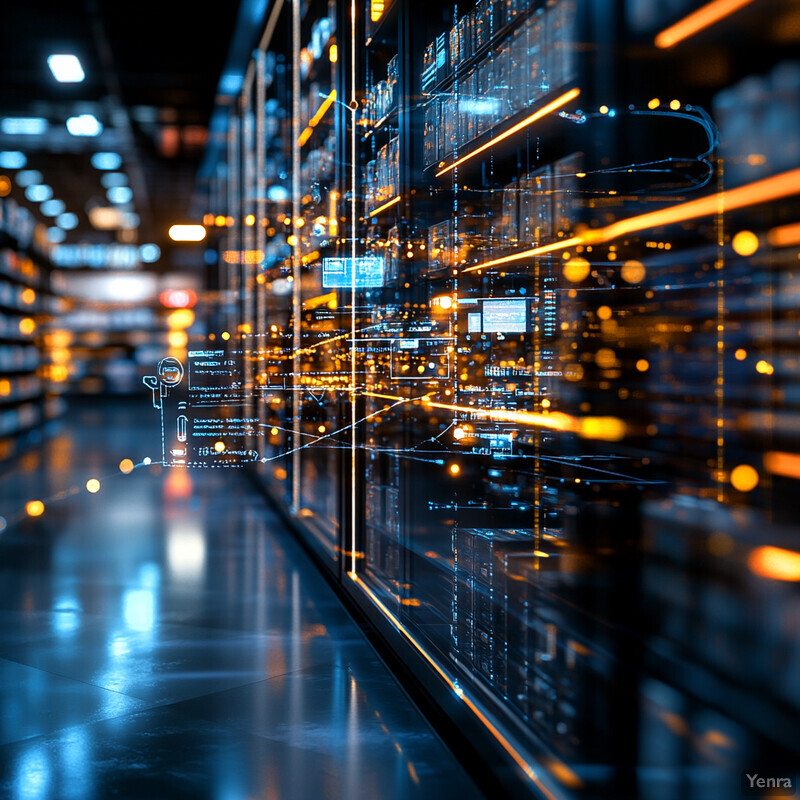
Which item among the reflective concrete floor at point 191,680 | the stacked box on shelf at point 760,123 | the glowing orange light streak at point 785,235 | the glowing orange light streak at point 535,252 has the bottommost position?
the reflective concrete floor at point 191,680

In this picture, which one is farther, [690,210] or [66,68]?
[66,68]

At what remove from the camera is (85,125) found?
1091cm

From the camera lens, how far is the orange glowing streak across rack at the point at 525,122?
2.30 m

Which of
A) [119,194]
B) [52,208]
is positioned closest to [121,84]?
[119,194]

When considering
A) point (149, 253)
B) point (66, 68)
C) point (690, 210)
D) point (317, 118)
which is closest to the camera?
point (690, 210)

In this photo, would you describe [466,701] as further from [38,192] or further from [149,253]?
[38,192]

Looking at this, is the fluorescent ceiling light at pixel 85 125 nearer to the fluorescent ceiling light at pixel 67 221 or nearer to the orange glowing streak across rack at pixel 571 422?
the fluorescent ceiling light at pixel 67 221

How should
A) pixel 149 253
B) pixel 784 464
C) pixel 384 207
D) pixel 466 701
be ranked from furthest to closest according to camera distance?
pixel 149 253
pixel 384 207
pixel 466 701
pixel 784 464


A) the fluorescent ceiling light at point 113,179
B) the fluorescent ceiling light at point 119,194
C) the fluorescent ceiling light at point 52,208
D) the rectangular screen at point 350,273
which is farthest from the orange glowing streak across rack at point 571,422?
the fluorescent ceiling light at point 52,208

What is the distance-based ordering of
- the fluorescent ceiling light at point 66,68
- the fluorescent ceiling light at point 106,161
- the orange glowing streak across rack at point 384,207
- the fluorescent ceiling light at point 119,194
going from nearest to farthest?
the orange glowing streak across rack at point 384,207
the fluorescent ceiling light at point 66,68
the fluorescent ceiling light at point 106,161
the fluorescent ceiling light at point 119,194

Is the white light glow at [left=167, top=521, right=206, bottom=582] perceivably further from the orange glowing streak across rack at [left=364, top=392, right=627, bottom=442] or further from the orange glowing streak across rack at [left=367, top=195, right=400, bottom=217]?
the orange glowing streak across rack at [left=364, top=392, right=627, bottom=442]

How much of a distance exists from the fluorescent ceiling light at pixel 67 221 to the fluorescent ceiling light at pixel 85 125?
5993 millimetres

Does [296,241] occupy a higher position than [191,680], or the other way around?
[296,241]

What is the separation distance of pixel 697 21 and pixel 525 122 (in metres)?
0.82
